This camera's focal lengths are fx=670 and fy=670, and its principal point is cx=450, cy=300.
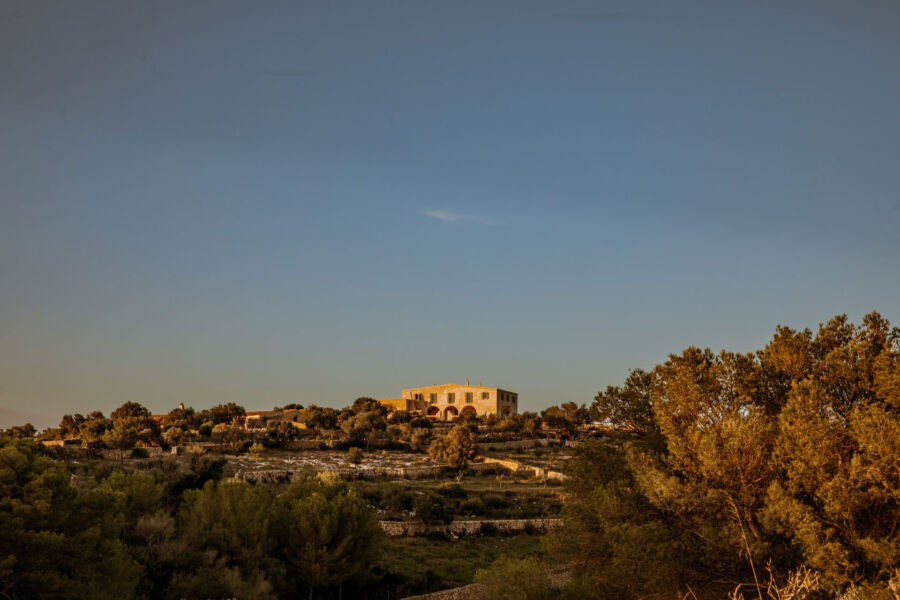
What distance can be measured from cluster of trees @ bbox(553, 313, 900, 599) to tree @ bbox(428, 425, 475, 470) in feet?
111

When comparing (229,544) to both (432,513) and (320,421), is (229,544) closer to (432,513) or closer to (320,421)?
(432,513)

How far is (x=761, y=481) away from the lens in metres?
15.8

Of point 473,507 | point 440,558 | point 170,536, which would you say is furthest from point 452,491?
point 170,536

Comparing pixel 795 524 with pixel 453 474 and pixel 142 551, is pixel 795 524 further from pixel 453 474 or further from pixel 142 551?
pixel 453 474

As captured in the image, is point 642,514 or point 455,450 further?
point 455,450

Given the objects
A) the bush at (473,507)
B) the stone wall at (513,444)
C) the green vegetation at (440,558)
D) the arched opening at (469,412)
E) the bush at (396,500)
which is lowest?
the green vegetation at (440,558)

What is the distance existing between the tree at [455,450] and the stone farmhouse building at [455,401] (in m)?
42.6

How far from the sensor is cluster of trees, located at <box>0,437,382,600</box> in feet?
56.1

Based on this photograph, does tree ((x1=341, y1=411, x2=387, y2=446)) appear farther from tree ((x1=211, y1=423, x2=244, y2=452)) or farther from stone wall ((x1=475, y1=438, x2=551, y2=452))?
stone wall ((x1=475, y1=438, x2=551, y2=452))

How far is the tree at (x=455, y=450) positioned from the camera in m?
54.7

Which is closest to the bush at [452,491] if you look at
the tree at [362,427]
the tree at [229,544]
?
the tree at [229,544]

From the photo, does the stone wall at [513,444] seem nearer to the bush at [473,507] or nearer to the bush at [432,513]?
the bush at [473,507]

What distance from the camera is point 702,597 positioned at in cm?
1642

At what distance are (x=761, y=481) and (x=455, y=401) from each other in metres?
93.7
